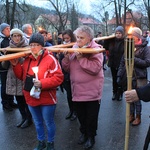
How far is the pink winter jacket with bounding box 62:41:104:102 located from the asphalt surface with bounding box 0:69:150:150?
0.85 m

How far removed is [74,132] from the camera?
441 centimetres

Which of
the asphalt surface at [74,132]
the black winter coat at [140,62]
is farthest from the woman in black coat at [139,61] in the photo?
the asphalt surface at [74,132]

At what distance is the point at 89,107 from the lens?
3629 millimetres

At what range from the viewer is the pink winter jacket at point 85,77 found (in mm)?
3439

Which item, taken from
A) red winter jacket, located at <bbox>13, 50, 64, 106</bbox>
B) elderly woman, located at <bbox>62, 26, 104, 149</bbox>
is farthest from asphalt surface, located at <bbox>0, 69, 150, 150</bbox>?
red winter jacket, located at <bbox>13, 50, 64, 106</bbox>

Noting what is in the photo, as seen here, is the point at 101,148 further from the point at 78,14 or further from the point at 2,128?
the point at 78,14

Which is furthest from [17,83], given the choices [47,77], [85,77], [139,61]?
[139,61]

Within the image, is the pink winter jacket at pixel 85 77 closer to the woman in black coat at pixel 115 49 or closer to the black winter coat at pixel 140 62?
the black winter coat at pixel 140 62

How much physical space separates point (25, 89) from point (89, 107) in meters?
0.95

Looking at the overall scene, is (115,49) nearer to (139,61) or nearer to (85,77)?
(139,61)

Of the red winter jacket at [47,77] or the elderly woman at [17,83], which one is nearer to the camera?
the red winter jacket at [47,77]

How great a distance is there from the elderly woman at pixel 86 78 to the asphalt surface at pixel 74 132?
0.37 m

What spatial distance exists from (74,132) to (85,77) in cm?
133

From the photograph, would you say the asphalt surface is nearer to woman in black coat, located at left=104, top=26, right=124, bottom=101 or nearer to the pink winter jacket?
the pink winter jacket
